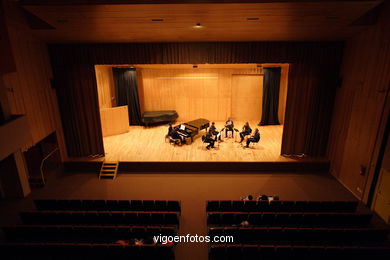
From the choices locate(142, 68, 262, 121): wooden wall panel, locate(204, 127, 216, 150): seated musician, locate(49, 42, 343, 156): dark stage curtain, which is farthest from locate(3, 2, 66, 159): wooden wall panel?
locate(142, 68, 262, 121): wooden wall panel

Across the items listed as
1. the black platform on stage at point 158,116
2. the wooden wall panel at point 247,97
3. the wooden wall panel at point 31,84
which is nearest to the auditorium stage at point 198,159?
the wooden wall panel at point 31,84

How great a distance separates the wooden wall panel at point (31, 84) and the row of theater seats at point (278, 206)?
19.0 feet

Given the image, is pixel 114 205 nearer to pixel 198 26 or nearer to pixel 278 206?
pixel 278 206

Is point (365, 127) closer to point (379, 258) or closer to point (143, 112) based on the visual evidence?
point (379, 258)

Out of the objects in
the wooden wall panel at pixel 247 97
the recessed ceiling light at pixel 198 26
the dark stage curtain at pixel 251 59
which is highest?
the recessed ceiling light at pixel 198 26

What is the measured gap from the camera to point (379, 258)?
4.68m

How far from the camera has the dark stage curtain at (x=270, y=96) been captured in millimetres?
A: 12368

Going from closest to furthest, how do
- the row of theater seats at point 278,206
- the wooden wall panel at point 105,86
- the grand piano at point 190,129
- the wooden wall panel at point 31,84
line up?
the row of theater seats at point 278,206 → the wooden wall panel at point 31,84 → the grand piano at point 190,129 → the wooden wall panel at point 105,86

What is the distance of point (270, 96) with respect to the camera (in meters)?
12.6

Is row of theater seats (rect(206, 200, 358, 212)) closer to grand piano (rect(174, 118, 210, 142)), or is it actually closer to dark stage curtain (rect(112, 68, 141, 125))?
grand piano (rect(174, 118, 210, 142))

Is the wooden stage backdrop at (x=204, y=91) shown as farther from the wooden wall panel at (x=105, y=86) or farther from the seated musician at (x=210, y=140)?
the seated musician at (x=210, y=140)

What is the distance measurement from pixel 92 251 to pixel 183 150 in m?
5.35

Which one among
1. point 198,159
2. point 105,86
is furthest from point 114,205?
point 105,86

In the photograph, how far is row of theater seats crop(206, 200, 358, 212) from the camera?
6203mm
